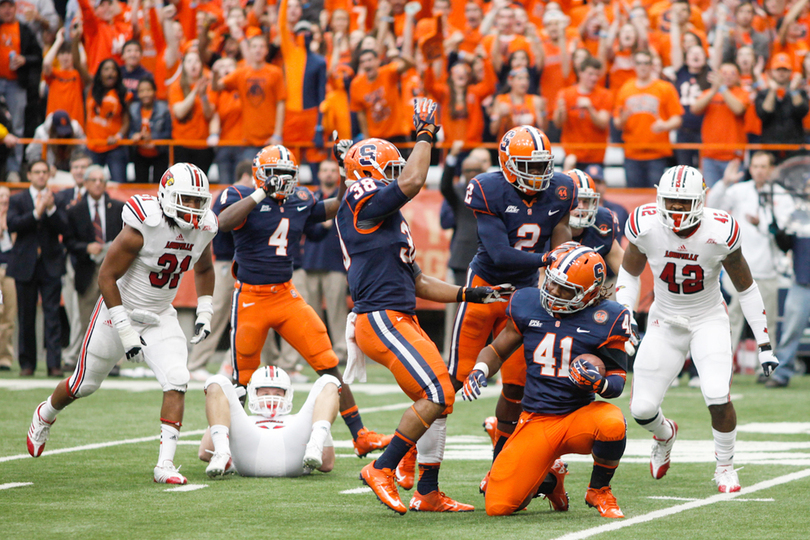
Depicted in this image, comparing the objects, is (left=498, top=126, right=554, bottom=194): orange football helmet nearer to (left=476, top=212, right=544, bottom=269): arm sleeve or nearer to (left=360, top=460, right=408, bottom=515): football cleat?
(left=476, top=212, right=544, bottom=269): arm sleeve

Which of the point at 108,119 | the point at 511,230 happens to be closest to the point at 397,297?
the point at 511,230

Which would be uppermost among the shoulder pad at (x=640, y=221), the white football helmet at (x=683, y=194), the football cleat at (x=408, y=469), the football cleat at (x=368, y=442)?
the white football helmet at (x=683, y=194)

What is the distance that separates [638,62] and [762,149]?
68.7 inches

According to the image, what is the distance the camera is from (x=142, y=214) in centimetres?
637

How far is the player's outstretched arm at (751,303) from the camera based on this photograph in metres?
6.29

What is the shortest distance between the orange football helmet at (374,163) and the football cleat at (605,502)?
1951 millimetres

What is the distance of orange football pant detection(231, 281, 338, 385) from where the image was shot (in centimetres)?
773

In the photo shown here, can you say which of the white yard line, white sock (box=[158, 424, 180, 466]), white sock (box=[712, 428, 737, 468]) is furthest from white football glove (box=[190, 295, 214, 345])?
white sock (box=[712, 428, 737, 468])

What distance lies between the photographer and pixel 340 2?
1627cm

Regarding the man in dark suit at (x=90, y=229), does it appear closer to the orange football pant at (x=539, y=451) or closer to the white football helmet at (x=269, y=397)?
the white football helmet at (x=269, y=397)

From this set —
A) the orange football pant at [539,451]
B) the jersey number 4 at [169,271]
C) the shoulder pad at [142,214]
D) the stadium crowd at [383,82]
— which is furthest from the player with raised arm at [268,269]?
the stadium crowd at [383,82]

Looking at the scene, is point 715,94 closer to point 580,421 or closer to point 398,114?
point 398,114

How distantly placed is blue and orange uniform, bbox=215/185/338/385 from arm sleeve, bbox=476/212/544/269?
74.3 inches

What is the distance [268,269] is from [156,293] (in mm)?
1376
